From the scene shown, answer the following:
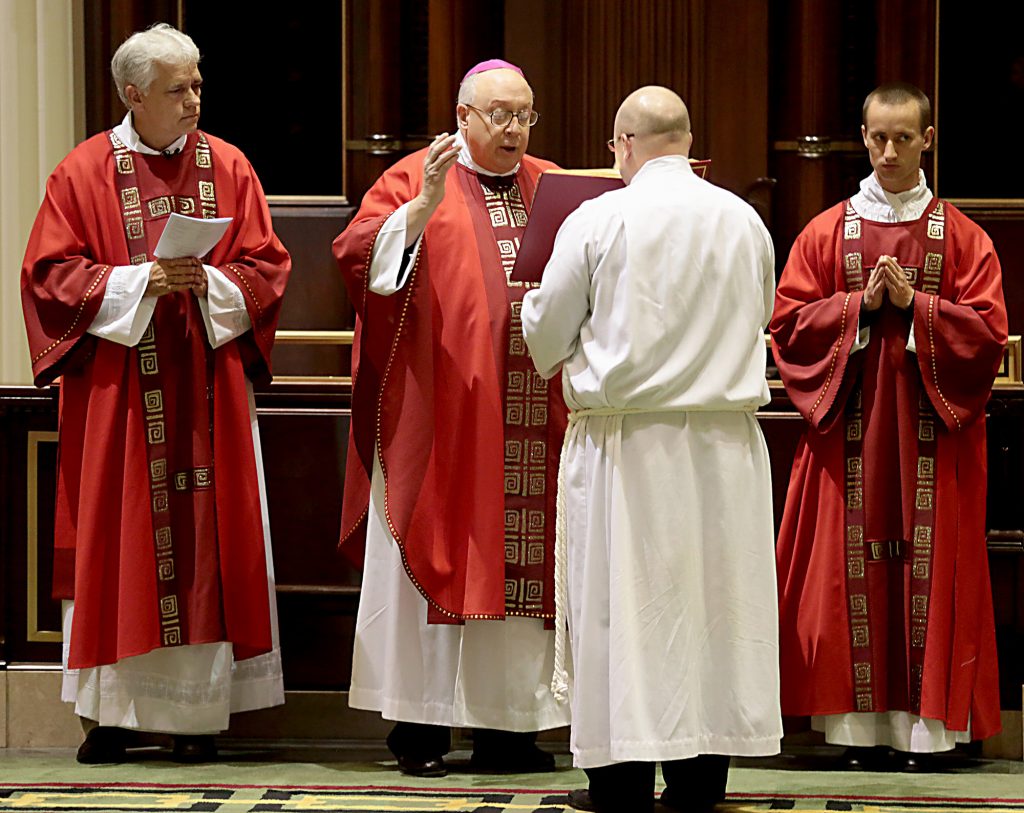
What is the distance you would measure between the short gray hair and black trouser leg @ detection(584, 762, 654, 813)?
2.51 m

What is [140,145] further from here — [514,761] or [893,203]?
[893,203]

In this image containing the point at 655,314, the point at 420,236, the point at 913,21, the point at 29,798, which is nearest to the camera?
the point at 655,314

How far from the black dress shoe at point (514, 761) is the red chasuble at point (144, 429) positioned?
0.75 meters

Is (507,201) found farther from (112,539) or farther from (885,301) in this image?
(112,539)

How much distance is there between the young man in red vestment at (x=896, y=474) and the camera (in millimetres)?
5465

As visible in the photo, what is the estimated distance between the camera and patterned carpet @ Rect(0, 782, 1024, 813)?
4.91 m

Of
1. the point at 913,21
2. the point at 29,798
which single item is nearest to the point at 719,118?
the point at 913,21

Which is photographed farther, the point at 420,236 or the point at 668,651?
the point at 420,236

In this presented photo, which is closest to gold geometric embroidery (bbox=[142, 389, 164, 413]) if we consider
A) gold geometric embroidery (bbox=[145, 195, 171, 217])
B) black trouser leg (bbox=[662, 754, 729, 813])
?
gold geometric embroidery (bbox=[145, 195, 171, 217])

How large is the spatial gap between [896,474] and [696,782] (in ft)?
4.22

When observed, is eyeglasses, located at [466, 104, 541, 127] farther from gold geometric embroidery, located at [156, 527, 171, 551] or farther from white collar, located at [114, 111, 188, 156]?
gold geometric embroidery, located at [156, 527, 171, 551]

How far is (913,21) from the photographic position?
727 centimetres

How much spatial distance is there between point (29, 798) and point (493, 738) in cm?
138

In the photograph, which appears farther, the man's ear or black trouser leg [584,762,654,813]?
the man's ear
